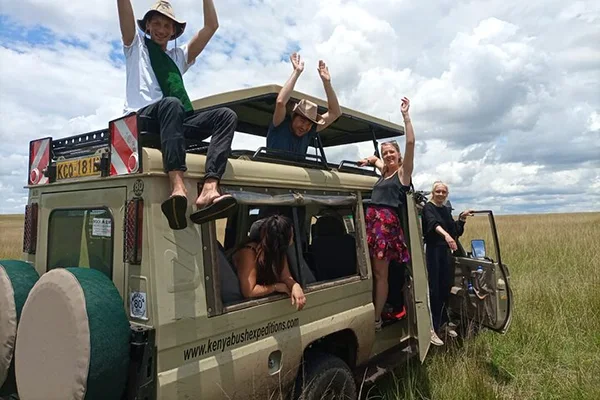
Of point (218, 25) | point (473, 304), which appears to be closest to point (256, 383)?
point (218, 25)

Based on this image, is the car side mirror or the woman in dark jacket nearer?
the woman in dark jacket

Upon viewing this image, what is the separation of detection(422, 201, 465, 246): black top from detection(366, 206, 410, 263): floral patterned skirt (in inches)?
42.8

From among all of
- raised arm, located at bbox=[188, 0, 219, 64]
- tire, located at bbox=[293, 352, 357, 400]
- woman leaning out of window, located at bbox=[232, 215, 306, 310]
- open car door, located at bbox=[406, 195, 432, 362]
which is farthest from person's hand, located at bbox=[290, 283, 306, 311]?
raised arm, located at bbox=[188, 0, 219, 64]

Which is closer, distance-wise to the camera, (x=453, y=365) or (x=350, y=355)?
(x=350, y=355)

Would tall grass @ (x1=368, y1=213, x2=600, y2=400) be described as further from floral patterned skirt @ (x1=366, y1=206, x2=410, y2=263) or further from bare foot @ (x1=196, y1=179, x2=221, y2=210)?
bare foot @ (x1=196, y1=179, x2=221, y2=210)

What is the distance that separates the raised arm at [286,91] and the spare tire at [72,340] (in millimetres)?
2007

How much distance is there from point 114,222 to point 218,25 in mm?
1843

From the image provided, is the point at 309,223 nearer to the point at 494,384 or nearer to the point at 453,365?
the point at 453,365

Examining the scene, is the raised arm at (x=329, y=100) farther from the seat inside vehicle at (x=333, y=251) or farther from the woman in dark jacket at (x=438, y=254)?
the woman in dark jacket at (x=438, y=254)

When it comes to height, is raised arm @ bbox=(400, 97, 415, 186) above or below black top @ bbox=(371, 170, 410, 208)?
above

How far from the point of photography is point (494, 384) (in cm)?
453

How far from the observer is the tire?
3256 millimetres

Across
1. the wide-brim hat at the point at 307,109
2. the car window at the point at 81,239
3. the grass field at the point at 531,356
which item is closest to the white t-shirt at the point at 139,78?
the car window at the point at 81,239

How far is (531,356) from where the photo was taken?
5262mm
